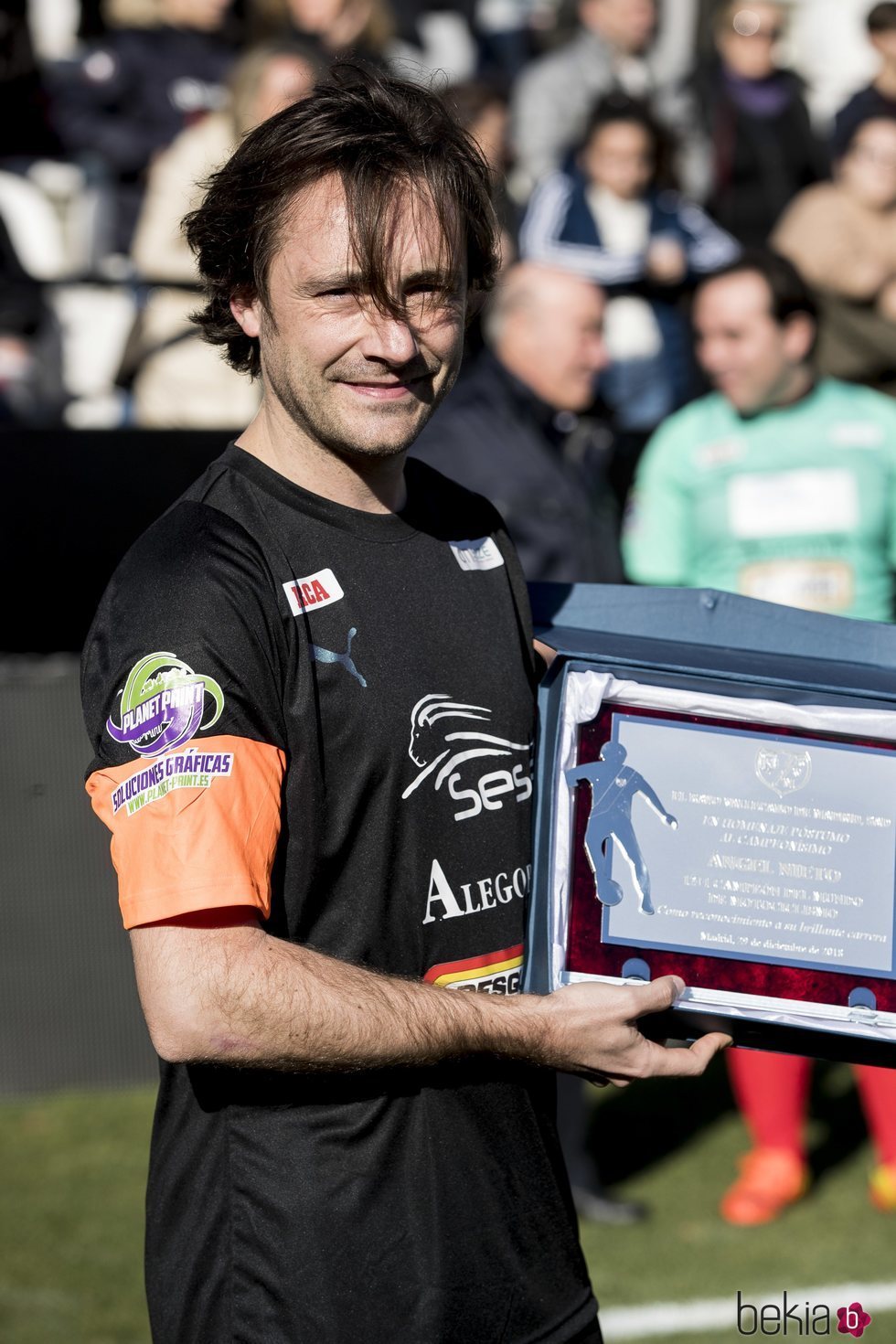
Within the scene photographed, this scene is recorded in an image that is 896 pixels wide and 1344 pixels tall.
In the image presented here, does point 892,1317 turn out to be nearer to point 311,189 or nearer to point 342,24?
point 311,189

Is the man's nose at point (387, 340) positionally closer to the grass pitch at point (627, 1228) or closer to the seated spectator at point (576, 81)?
the grass pitch at point (627, 1228)

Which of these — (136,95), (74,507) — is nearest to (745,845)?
(74,507)

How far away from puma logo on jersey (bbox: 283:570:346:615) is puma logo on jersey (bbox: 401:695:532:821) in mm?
173

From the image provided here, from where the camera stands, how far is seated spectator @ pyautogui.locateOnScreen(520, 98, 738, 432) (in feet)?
21.1

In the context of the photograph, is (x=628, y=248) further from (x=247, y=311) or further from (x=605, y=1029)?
(x=605, y=1029)

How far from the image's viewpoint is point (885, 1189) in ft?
14.9

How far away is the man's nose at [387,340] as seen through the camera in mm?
1868

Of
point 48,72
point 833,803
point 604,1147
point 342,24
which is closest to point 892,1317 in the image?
point 604,1147

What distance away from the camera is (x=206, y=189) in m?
2.16

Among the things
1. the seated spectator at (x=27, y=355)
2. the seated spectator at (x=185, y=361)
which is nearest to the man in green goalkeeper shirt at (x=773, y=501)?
the seated spectator at (x=185, y=361)

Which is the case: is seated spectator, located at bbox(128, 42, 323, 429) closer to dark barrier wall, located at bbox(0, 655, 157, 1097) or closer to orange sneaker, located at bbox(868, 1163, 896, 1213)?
dark barrier wall, located at bbox(0, 655, 157, 1097)

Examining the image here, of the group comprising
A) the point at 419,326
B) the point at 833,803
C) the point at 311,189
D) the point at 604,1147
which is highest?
the point at 311,189

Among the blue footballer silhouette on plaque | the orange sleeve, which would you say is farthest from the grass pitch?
the orange sleeve

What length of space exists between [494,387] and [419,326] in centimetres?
273
